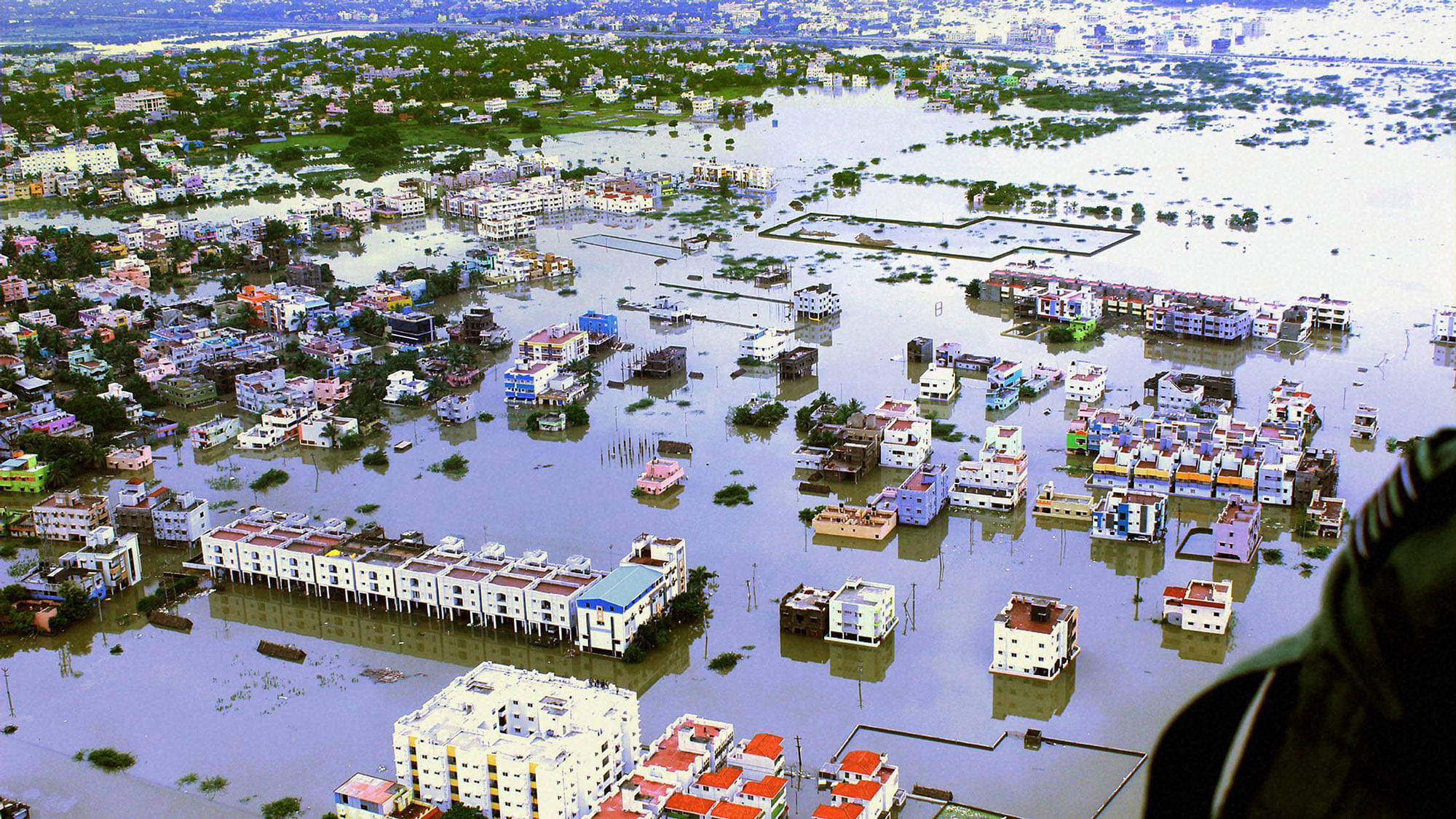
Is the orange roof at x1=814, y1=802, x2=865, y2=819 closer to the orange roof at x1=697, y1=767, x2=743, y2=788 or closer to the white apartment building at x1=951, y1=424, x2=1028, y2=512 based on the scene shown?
the orange roof at x1=697, y1=767, x2=743, y2=788

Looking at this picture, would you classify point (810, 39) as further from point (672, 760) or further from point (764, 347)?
point (672, 760)

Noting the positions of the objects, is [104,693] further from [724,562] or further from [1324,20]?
[1324,20]

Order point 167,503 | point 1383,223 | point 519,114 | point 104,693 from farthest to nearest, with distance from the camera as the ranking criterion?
1. point 519,114
2. point 1383,223
3. point 167,503
4. point 104,693

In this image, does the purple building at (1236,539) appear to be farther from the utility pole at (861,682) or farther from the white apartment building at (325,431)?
the white apartment building at (325,431)

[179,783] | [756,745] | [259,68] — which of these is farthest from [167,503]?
[259,68]

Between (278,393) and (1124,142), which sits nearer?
(278,393)

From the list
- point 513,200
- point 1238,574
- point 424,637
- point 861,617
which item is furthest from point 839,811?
point 513,200
